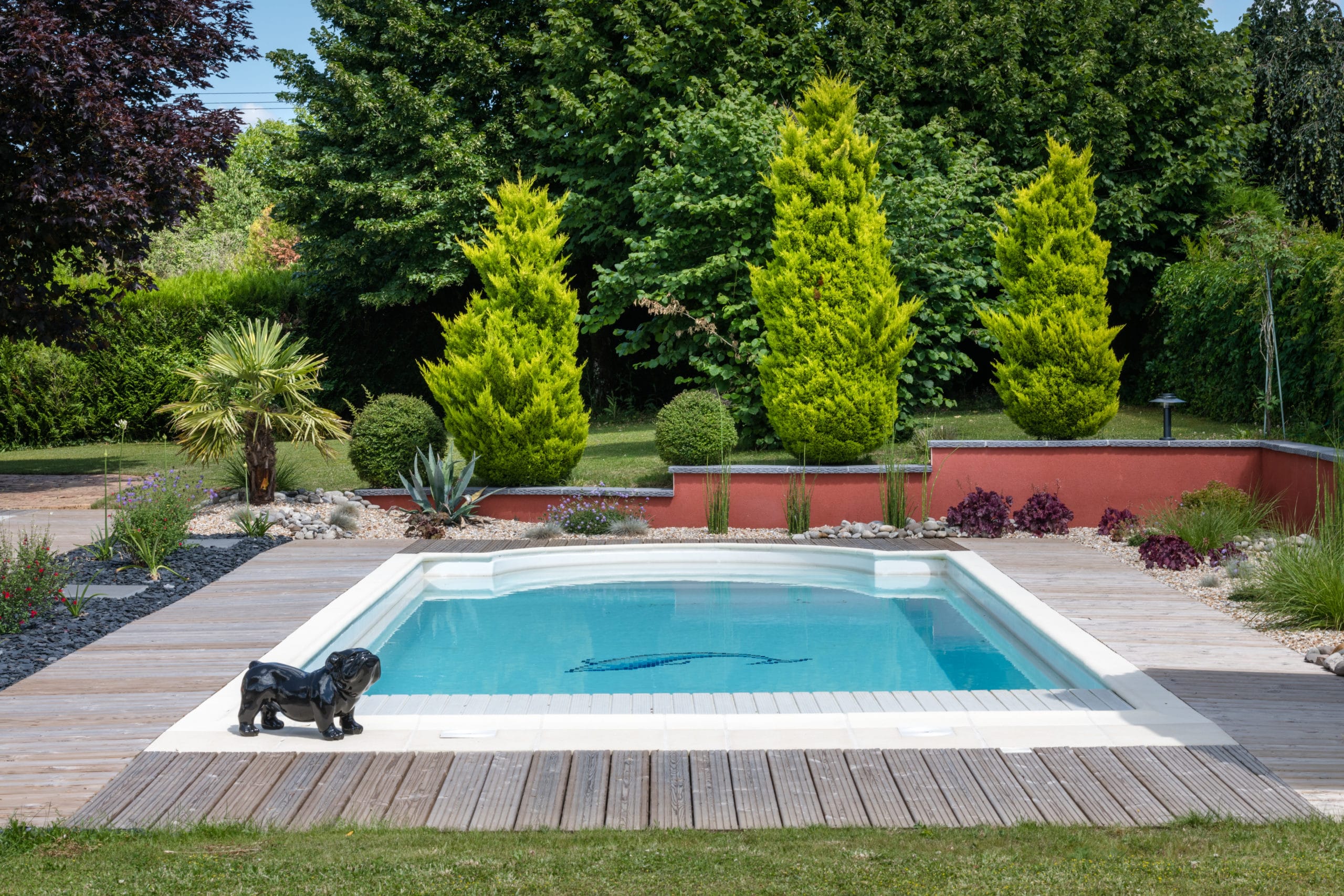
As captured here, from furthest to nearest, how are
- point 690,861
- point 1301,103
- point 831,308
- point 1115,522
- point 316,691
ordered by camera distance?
point 1301,103 < point 831,308 < point 1115,522 < point 316,691 < point 690,861

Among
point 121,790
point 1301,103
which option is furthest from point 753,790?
point 1301,103

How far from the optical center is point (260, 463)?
10828mm

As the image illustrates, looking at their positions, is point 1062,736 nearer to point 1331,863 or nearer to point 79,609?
point 1331,863

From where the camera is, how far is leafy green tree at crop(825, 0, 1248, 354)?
1784 centimetres

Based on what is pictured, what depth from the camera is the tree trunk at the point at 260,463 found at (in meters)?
10.7

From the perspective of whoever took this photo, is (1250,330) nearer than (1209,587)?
No

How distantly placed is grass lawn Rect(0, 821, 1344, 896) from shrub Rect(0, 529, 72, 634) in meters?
3.15

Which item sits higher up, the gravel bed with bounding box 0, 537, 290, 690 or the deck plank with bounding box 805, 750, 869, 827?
the gravel bed with bounding box 0, 537, 290, 690

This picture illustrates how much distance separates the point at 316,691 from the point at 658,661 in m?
A: 2.83

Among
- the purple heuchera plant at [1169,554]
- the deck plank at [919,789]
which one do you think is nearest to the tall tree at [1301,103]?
the purple heuchera plant at [1169,554]

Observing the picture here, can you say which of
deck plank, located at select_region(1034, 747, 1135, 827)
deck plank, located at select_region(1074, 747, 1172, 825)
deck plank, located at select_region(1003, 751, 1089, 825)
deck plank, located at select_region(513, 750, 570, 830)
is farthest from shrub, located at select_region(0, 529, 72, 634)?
deck plank, located at select_region(1074, 747, 1172, 825)

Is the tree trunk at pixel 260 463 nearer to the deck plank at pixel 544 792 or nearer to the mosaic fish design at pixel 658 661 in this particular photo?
the mosaic fish design at pixel 658 661

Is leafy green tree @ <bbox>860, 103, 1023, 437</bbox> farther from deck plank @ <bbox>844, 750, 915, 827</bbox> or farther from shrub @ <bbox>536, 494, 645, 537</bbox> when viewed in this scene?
deck plank @ <bbox>844, 750, 915, 827</bbox>

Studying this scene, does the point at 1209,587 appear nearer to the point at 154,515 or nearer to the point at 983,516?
the point at 983,516
